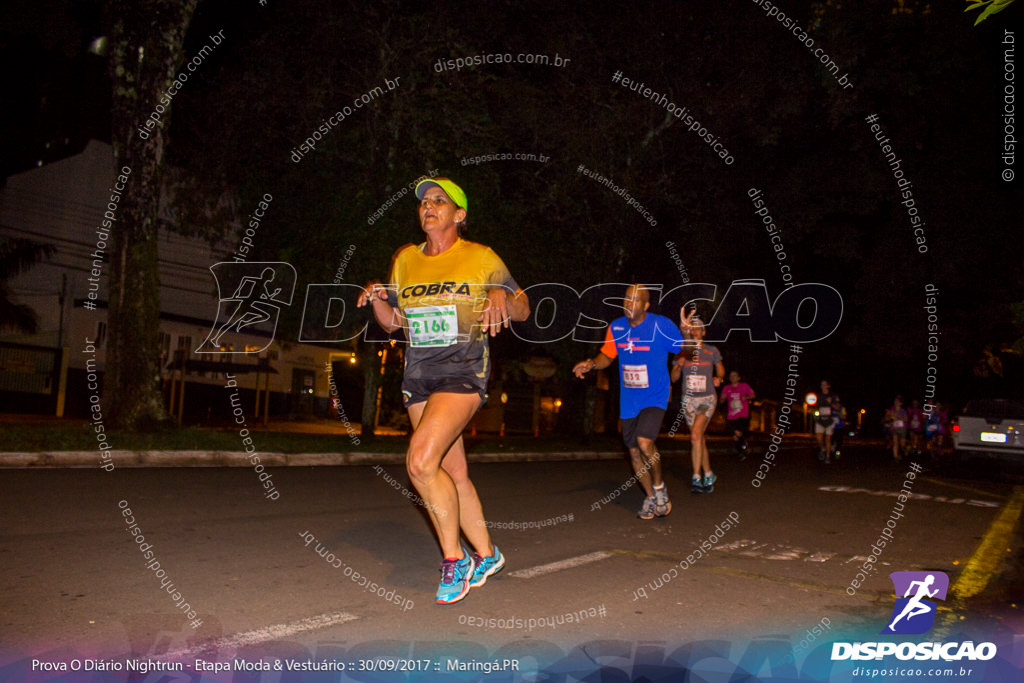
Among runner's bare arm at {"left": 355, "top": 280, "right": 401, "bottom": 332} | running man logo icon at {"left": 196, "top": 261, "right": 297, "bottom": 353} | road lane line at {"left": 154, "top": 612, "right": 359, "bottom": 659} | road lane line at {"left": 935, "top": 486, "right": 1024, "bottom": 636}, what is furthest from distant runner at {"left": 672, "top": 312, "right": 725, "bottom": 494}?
running man logo icon at {"left": 196, "top": 261, "right": 297, "bottom": 353}

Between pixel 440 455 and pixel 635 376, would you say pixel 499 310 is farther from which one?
pixel 635 376

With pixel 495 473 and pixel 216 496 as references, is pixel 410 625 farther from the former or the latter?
pixel 495 473

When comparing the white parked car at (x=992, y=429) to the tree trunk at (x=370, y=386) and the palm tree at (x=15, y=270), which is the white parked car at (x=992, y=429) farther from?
the palm tree at (x=15, y=270)

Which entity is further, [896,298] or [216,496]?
[896,298]

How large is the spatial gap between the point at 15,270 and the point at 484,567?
20.9 metres

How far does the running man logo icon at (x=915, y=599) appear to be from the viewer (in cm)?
423

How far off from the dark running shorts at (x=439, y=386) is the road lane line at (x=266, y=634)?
120 centimetres

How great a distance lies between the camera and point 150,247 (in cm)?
1337

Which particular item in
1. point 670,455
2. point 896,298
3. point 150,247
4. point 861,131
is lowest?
point 670,455

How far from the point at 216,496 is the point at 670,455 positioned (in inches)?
567

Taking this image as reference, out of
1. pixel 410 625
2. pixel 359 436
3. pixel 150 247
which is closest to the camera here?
pixel 410 625

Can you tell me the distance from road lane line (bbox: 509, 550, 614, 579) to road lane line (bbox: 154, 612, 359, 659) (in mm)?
1391

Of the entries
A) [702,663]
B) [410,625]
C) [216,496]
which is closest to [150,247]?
[216,496]

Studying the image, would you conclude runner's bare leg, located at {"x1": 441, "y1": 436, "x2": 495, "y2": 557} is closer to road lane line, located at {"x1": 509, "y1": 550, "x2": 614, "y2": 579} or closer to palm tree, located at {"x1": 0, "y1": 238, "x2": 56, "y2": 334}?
road lane line, located at {"x1": 509, "y1": 550, "x2": 614, "y2": 579}
